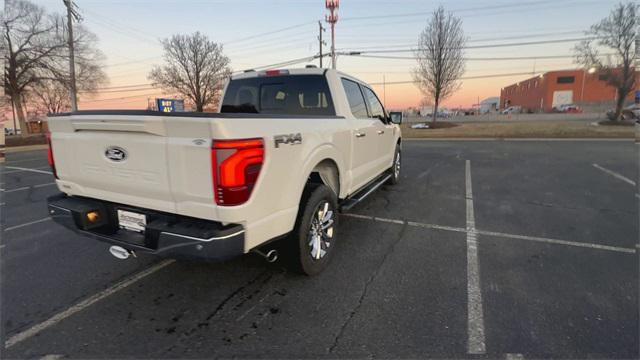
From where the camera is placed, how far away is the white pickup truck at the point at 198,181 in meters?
2.08

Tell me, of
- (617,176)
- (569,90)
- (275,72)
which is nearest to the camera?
(275,72)

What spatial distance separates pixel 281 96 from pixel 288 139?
1.82 m

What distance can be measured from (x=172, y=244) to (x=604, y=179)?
912 centimetres

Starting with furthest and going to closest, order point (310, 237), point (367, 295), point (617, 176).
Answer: point (617, 176) → point (310, 237) → point (367, 295)

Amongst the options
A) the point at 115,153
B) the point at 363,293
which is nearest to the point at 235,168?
the point at 115,153

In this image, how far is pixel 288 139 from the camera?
8.13 ft

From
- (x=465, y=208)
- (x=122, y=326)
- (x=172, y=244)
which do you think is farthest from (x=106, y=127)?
(x=465, y=208)

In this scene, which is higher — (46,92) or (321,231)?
(46,92)

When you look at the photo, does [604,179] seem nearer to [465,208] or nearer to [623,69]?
[465,208]

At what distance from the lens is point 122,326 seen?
2418 millimetres

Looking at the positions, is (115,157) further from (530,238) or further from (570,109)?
(570,109)

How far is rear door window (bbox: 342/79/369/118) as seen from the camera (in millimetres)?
4172

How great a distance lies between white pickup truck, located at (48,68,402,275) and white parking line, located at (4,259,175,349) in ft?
2.10

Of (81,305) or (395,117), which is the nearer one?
(81,305)
